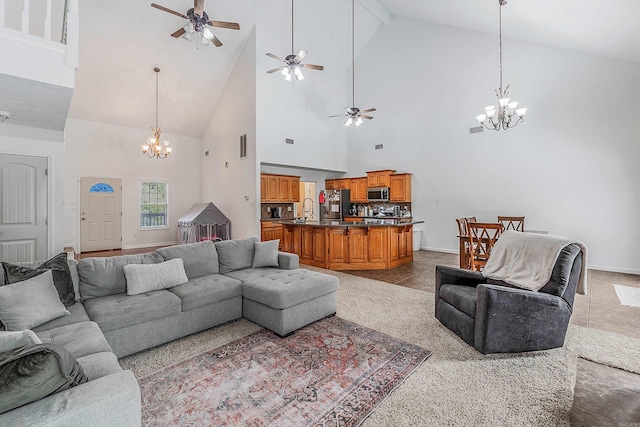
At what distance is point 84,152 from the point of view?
7652 millimetres

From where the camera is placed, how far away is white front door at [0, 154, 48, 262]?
4.14 meters

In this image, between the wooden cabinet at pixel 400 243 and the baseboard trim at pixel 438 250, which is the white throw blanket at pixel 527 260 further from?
the baseboard trim at pixel 438 250

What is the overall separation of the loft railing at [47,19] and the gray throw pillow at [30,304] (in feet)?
6.73

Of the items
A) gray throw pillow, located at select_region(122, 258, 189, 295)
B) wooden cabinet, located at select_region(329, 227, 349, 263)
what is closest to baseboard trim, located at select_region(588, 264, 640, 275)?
wooden cabinet, located at select_region(329, 227, 349, 263)

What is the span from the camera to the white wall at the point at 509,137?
553 centimetres

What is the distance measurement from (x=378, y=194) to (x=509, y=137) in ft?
11.4

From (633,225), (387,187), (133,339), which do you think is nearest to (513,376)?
(133,339)

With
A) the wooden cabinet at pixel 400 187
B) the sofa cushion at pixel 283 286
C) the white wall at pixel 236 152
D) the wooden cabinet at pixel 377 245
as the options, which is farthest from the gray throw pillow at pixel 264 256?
the wooden cabinet at pixel 400 187

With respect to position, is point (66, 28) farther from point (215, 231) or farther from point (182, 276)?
point (215, 231)

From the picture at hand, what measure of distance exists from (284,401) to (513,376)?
69.5 inches

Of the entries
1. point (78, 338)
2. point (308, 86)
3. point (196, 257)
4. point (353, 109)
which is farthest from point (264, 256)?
point (308, 86)

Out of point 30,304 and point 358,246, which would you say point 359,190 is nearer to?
point 358,246

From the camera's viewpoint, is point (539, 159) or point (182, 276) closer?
point (182, 276)

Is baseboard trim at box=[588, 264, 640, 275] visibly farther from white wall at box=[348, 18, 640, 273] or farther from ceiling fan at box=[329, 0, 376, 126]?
ceiling fan at box=[329, 0, 376, 126]
